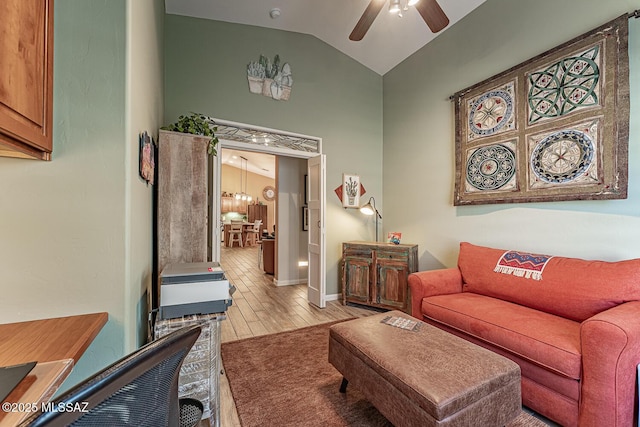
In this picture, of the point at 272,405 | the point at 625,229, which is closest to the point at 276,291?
the point at 272,405

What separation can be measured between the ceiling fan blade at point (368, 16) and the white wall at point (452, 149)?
4.76 feet

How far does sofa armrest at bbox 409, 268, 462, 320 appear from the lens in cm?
240

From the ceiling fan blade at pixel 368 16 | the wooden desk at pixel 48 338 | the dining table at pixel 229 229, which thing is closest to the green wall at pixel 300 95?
the ceiling fan blade at pixel 368 16

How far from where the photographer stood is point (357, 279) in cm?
346

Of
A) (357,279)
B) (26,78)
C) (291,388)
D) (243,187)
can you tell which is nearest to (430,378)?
(291,388)

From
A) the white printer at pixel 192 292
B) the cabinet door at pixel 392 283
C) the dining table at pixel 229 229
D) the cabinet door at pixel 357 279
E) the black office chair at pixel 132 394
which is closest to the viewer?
the black office chair at pixel 132 394

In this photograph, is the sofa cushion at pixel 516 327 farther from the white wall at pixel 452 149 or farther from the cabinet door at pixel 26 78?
the cabinet door at pixel 26 78

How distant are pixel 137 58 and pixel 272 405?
2.19 m

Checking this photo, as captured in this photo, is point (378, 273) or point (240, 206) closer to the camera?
point (378, 273)

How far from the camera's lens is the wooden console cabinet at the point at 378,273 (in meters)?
3.11

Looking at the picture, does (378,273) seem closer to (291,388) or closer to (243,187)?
(291,388)

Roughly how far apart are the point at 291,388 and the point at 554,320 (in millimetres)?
1899

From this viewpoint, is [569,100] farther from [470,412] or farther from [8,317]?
[8,317]

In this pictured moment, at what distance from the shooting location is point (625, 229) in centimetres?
188
